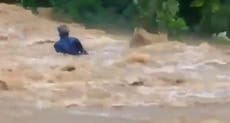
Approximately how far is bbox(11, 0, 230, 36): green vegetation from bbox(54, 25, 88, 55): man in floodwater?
281 cm

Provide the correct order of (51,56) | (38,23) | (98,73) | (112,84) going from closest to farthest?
(112,84) → (98,73) → (51,56) → (38,23)

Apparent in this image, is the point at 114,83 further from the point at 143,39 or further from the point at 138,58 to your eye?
the point at 143,39

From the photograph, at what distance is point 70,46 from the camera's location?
46.6 ft

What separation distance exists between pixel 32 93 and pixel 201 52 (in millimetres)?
4719

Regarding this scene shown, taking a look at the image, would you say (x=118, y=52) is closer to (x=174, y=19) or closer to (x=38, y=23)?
(x=174, y=19)

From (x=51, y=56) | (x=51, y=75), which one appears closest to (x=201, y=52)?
(x=51, y=56)

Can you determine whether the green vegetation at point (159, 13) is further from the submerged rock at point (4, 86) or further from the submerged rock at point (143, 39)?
the submerged rock at point (4, 86)

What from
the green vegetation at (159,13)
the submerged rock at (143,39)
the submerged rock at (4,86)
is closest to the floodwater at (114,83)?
the submerged rock at (4,86)

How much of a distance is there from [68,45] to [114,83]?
302 centimetres

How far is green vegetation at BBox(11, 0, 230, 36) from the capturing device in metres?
16.7

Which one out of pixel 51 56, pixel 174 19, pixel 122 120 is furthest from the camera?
pixel 174 19

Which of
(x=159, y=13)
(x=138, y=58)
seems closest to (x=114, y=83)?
(x=138, y=58)

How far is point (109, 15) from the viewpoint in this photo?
1972 cm

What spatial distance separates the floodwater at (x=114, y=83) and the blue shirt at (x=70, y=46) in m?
0.17
